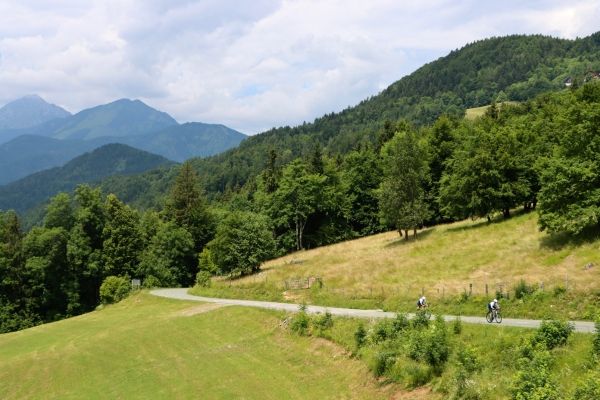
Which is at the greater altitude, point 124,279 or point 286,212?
point 286,212

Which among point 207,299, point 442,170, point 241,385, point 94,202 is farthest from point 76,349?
point 442,170

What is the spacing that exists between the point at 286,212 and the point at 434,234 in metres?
30.4

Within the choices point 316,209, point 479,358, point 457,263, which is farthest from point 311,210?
point 479,358

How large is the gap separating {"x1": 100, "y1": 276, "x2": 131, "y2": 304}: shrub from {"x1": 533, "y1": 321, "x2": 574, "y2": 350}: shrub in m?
60.6

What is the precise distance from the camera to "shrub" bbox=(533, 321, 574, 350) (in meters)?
19.7

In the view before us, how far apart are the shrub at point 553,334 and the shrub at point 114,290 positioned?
60618 millimetres

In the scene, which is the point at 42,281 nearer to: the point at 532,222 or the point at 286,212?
the point at 286,212

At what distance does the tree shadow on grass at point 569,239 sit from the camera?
3947cm

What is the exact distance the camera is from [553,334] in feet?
65.3

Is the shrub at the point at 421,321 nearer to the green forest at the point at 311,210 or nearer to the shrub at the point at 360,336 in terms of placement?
the shrub at the point at 360,336

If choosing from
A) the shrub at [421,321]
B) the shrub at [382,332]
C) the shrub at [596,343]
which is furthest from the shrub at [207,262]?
the shrub at [596,343]

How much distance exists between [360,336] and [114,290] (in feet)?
170

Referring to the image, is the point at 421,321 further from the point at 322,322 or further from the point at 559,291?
the point at 559,291

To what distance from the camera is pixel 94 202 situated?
83.4m
